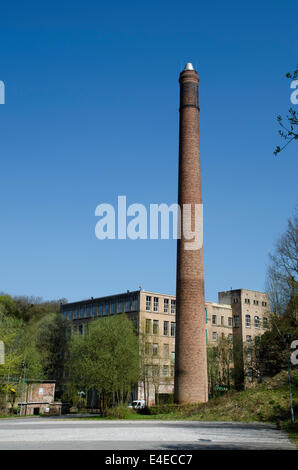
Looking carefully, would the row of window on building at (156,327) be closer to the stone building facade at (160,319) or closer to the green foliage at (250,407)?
the stone building facade at (160,319)

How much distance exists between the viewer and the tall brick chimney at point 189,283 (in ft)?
107

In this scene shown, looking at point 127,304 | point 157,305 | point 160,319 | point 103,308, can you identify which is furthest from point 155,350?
point 103,308

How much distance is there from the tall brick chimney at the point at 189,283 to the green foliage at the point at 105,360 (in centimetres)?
391

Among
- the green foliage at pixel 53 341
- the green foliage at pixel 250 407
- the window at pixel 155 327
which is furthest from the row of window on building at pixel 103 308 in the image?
the green foliage at pixel 250 407

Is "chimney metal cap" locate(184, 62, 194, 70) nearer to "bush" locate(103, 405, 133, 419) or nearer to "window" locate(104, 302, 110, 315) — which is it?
"bush" locate(103, 405, 133, 419)

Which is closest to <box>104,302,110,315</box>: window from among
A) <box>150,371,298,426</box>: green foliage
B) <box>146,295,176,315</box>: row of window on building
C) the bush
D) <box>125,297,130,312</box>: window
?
<box>125,297,130,312</box>: window

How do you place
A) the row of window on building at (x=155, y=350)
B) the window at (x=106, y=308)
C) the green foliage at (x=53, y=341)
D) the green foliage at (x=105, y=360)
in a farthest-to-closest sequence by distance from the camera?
the window at (x=106, y=308), the green foliage at (x=53, y=341), the row of window on building at (x=155, y=350), the green foliage at (x=105, y=360)

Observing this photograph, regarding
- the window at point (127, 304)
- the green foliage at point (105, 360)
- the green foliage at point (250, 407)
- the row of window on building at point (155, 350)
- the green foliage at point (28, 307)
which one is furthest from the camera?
the green foliage at point (28, 307)

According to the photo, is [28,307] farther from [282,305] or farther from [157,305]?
[282,305]

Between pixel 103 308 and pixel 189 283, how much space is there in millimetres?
29021

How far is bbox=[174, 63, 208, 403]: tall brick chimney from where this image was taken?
3247cm

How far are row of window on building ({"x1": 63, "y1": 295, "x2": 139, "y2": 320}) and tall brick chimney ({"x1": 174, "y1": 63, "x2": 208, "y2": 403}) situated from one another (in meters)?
22.3

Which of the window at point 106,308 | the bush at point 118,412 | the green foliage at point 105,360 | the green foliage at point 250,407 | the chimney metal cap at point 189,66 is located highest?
the chimney metal cap at point 189,66
